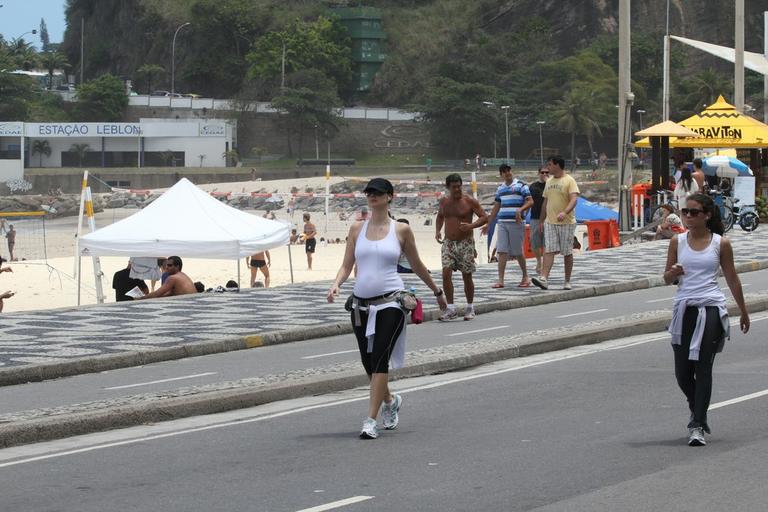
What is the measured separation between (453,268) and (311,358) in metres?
3.51

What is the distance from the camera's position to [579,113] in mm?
111438

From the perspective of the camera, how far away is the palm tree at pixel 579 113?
111062 mm

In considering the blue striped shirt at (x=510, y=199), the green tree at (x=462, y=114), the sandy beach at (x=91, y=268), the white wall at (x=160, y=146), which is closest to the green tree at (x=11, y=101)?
the white wall at (x=160, y=146)

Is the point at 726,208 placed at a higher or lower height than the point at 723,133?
lower

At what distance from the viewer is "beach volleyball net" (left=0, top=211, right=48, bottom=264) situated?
1824 inches

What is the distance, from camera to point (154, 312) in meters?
18.0

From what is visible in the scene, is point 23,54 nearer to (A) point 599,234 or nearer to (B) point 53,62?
(B) point 53,62

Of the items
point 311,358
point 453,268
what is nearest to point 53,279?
point 453,268

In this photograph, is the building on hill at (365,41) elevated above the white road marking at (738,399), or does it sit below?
above

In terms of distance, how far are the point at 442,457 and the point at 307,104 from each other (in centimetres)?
11175

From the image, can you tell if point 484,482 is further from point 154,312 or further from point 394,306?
point 154,312

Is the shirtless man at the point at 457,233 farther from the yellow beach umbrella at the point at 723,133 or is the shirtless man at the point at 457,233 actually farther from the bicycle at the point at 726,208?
the yellow beach umbrella at the point at 723,133

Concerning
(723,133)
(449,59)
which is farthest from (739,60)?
(449,59)

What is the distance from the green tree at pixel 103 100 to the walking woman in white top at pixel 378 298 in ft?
391
